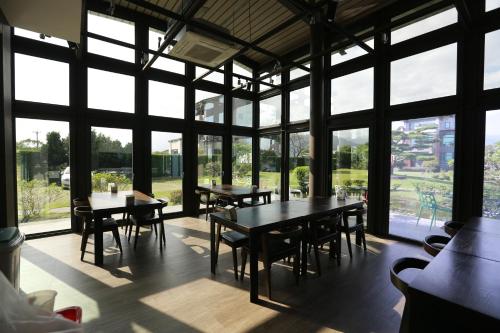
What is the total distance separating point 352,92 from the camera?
5090mm

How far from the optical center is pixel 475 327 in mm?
1034

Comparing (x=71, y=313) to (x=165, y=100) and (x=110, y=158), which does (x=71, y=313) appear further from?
(x=165, y=100)

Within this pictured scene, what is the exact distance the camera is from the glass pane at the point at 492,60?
11.1 feet

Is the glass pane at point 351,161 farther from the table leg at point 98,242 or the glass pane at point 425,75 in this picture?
the table leg at point 98,242

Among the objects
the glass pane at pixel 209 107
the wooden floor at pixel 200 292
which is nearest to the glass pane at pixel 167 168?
the glass pane at pixel 209 107

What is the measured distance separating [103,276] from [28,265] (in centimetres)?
117

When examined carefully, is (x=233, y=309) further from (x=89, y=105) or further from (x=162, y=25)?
(x=162, y=25)

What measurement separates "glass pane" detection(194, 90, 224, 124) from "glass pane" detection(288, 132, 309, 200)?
2.13 m

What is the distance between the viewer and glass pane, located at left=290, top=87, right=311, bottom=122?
6.18 meters

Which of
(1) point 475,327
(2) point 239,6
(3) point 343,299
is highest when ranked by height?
(2) point 239,6

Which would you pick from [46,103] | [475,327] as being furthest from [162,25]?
[475,327]

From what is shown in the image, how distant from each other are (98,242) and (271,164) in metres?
4.85

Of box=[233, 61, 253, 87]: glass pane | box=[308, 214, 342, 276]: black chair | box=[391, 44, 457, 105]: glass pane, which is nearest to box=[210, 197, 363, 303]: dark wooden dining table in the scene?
box=[308, 214, 342, 276]: black chair

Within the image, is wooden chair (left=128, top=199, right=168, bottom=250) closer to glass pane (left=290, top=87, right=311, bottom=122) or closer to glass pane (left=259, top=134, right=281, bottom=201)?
glass pane (left=259, top=134, right=281, bottom=201)
